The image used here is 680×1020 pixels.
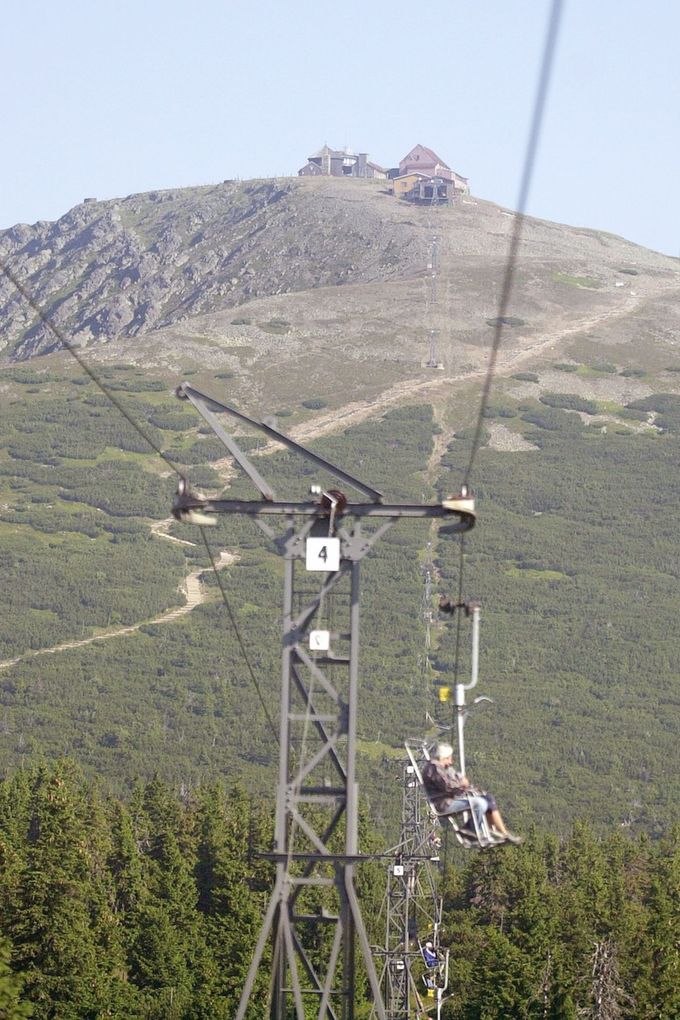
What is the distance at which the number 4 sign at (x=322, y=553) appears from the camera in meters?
28.0

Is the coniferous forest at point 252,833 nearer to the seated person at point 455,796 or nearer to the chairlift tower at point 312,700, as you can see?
the chairlift tower at point 312,700

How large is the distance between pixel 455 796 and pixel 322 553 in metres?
3.68

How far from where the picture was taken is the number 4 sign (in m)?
28.0

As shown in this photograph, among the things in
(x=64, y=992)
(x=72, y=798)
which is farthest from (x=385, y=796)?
(x=64, y=992)

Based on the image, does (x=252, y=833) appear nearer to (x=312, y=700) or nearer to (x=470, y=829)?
(x=312, y=700)

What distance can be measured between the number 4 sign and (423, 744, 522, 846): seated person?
292 centimetres

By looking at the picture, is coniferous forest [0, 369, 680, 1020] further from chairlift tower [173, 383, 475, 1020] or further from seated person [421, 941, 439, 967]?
chairlift tower [173, 383, 475, 1020]

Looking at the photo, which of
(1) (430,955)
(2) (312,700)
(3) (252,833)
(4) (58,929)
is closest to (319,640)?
(2) (312,700)

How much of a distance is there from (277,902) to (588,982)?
40.7 m

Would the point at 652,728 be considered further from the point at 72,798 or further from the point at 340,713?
the point at 340,713

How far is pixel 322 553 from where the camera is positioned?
28.0 m

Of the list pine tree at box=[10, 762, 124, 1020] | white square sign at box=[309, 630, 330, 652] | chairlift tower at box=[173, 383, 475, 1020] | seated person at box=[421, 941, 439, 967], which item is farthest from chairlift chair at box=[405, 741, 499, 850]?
pine tree at box=[10, 762, 124, 1020]

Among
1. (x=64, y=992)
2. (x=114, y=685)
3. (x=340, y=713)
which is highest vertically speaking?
(x=114, y=685)

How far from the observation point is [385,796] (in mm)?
135000
